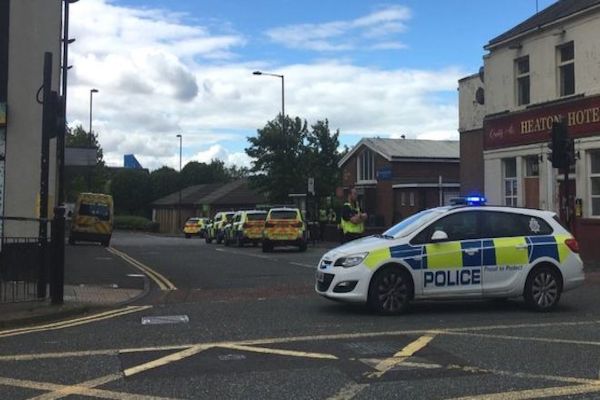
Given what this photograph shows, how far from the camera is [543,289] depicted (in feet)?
34.1

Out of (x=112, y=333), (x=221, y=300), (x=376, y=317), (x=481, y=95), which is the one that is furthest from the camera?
(x=481, y=95)

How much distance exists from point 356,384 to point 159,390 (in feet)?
5.69

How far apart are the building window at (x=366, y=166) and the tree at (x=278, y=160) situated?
440cm

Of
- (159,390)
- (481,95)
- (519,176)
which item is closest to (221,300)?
(159,390)

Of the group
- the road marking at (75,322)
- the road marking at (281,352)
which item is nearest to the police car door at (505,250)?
the road marking at (281,352)

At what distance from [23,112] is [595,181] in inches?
608

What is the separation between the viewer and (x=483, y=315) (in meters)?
10.0

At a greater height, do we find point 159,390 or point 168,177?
point 168,177

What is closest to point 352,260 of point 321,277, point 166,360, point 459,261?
point 321,277

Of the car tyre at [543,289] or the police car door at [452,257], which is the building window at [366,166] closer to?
the car tyre at [543,289]

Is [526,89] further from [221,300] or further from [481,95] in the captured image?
[221,300]

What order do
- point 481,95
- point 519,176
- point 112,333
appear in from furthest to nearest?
point 481,95 → point 519,176 → point 112,333

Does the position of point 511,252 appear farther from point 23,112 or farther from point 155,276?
point 23,112

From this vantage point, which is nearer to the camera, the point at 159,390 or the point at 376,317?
the point at 159,390
